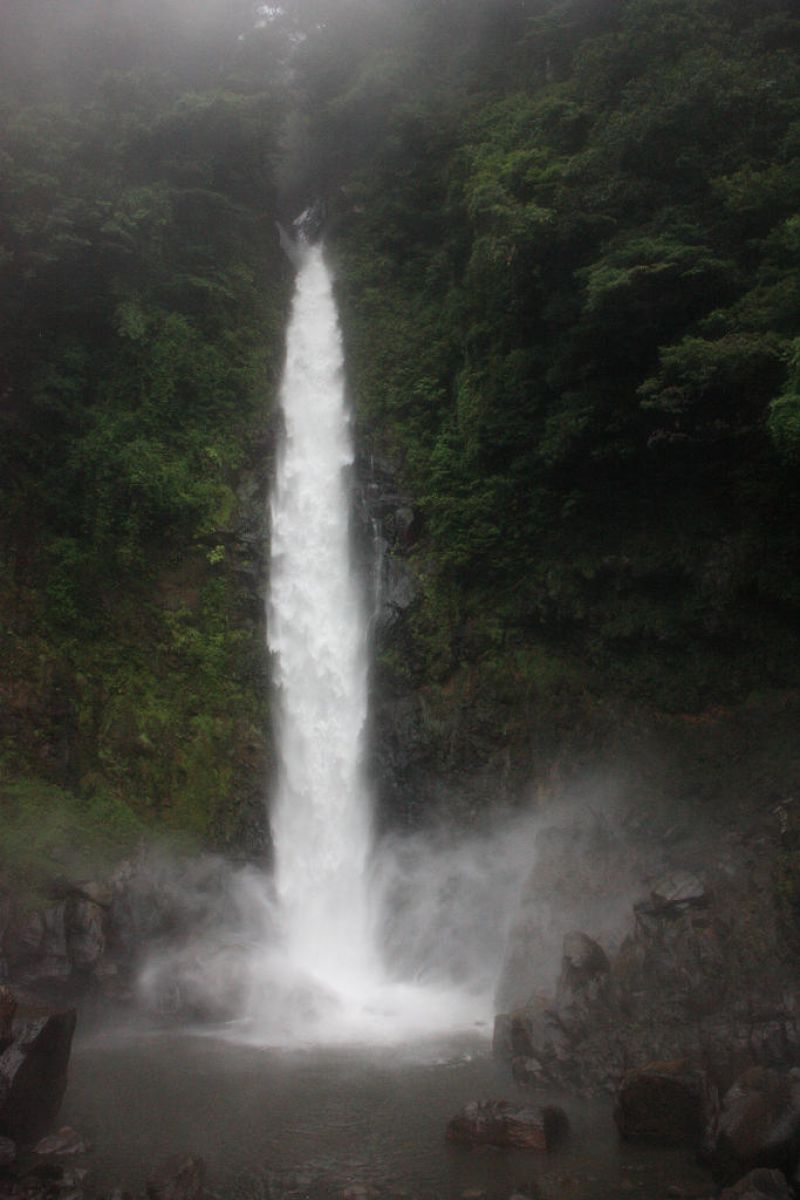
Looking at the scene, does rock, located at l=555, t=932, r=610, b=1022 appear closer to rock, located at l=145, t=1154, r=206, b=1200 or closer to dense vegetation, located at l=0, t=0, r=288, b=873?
rock, located at l=145, t=1154, r=206, b=1200

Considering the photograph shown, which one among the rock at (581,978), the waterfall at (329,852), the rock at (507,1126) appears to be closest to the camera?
the rock at (507,1126)

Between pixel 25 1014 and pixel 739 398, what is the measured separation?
14359 millimetres

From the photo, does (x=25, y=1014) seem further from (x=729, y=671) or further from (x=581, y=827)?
(x=729, y=671)

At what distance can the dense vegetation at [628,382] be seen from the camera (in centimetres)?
1530

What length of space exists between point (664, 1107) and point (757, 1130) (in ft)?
3.84

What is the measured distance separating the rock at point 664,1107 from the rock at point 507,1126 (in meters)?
0.80

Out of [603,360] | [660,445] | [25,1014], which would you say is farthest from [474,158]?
[25,1014]

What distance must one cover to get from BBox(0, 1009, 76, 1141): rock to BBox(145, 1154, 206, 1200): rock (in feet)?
6.84

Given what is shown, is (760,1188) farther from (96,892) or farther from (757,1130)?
(96,892)

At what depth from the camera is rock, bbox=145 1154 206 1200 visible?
843cm

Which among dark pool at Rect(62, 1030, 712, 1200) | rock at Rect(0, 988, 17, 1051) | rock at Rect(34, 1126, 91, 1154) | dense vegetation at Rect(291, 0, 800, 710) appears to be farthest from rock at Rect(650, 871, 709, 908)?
rock at Rect(0, 988, 17, 1051)

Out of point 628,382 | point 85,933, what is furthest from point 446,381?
point 85,933

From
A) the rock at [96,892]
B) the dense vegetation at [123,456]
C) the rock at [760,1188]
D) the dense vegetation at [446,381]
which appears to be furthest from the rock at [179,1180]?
the dense vegetation at [123,456]

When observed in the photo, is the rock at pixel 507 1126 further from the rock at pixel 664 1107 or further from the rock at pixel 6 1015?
the rock at pixel 6 1015
